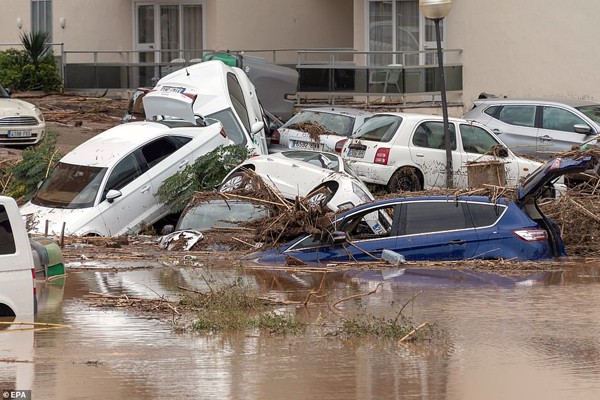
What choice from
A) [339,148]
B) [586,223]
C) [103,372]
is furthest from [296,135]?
[103,372]

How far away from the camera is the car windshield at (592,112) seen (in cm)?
2328

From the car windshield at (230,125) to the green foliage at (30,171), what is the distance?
288 cm

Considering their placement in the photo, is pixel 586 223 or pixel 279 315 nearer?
pixel 279 315

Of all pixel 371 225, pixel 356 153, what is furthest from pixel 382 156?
Result: pixel 371 225

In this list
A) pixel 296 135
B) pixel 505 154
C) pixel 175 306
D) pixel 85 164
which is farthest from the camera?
pixel 296 135

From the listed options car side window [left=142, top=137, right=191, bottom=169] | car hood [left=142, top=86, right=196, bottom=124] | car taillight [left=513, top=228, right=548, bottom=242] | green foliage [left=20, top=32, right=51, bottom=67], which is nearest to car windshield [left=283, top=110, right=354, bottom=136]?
car hood [left=142, top=86, right=196, bottom=124]

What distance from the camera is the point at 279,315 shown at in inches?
477

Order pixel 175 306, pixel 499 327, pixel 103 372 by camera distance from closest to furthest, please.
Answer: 1. pixel 103 372
2. pixel 499 327
3. pixel 175 306

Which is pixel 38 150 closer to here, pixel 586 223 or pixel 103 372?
pixel 586 223

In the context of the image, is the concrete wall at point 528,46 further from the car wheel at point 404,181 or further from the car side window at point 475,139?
the car wheel at point 404,181

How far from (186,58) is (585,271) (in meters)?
20.6

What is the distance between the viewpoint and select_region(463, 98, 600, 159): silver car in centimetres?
2311
